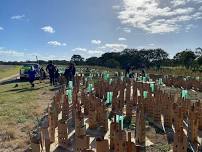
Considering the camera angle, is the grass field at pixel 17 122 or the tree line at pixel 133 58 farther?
the tree line at pixel 133 58

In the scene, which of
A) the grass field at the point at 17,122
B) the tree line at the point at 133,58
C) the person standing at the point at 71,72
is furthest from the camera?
the tree line at the point at 133,58

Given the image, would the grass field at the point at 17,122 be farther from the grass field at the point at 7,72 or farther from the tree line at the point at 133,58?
the tree line at the point at 133,58

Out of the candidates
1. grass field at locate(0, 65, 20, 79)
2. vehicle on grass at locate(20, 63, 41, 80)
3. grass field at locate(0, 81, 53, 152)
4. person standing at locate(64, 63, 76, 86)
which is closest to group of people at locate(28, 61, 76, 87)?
person standing at locate(64, 63, 76, 86)

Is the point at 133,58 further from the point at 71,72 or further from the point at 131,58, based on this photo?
the point at 71,72

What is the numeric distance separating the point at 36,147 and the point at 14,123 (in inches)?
204

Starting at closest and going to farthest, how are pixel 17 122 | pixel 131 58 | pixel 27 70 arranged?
pixel 17 122 → pixel 27 70 → pixel 131 58

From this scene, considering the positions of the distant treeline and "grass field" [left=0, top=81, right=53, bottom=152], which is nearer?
"grass field" [left=0, top=81, right=53, bottom=152]

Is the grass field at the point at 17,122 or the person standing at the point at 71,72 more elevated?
the person standing at the point at 71,72

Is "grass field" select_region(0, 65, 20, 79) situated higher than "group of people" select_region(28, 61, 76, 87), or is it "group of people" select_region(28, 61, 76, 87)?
"group of people" select_region(28, 61, 76, 87)

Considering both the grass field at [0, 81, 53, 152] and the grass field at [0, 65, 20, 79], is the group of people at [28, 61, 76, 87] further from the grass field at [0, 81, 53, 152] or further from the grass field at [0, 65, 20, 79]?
the grass field at [0, 65, 20, 79]

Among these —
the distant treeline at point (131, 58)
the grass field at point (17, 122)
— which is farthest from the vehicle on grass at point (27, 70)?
the distant treeline at point (131, 58)

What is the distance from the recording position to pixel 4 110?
13.0 meters

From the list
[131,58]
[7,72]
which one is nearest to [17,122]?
[7,72]

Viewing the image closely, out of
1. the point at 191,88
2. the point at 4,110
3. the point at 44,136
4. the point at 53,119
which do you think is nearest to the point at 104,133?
the point at 53,119
